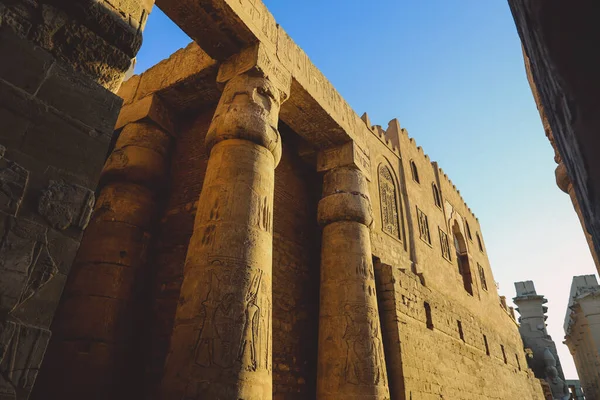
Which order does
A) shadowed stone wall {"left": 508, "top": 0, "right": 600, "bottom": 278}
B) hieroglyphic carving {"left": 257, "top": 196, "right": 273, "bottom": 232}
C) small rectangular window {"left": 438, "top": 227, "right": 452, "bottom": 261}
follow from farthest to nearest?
small rectangular window {"left": 438, "top": 227, "right": 452, "bottom": 261} < hieroglyphic carving {"left": 257, "top": 196, "right": 273, "bottom": 232} < shadowed stone wall {"left": 508, "top": 0, "right": 600, "bottom": 278}

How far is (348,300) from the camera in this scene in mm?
5828

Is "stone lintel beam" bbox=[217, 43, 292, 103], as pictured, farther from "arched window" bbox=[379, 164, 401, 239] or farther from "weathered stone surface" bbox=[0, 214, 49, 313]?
"arched window" bbox=[379, 164, 401, 239]

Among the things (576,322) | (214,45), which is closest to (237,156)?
(214,45)

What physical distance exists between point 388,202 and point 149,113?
565 cm

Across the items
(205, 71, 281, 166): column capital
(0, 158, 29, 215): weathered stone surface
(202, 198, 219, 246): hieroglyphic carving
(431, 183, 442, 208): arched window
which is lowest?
(0, 158, 29, 215): weathered stone surface

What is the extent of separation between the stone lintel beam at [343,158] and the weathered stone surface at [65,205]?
18.6 feet

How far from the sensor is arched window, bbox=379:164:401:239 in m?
8.69

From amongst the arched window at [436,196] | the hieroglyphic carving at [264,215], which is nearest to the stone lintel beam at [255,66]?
the hieroglyphic carving at [264,215]

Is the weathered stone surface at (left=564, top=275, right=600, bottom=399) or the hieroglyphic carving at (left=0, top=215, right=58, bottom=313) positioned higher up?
the weathered stone surface at (left=564, top=275, right=600, bottom=399)

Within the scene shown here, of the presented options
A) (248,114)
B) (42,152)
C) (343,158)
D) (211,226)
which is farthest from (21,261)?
(343,158)

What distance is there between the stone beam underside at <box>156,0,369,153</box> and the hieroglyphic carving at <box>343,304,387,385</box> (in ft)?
10.8

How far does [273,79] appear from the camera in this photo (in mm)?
5391

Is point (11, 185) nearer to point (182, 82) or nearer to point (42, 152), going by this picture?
point (42, 152)

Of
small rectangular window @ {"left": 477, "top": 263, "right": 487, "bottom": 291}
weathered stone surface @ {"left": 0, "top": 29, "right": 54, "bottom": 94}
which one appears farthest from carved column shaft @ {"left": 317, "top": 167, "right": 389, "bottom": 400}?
small rectangular window @ {"left": 477, "top": 263, "right": 487, "bottom": 291}
